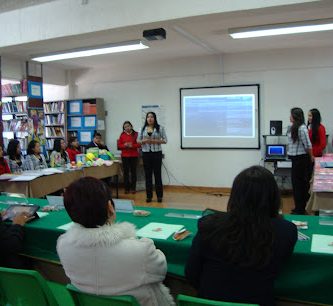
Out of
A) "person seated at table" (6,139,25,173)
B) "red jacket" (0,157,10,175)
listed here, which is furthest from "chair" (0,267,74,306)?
"person seated at table" (6,139,25,173)

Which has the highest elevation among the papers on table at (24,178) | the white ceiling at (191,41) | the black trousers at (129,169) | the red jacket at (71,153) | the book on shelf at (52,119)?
the white ceiling at (191,41)

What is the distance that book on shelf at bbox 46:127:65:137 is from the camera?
8.77m

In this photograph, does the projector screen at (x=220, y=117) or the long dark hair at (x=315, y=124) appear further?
the projector screen at (x=220, y=117)

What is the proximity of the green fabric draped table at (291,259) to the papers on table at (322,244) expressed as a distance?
0.03 metres

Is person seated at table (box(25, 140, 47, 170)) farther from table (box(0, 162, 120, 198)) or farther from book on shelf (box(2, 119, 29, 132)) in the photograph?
book on shelf (box(2, 119, 29, 132))

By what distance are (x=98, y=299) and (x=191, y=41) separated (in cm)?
547

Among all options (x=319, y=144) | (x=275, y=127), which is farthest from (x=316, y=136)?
(x=275, y=127)

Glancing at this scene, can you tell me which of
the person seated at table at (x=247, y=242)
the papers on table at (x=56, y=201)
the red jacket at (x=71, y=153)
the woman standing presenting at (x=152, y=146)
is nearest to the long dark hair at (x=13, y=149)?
the red jacket at (x=71, y=153)

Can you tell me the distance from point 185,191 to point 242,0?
489 cm

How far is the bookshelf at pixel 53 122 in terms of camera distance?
28.6ft

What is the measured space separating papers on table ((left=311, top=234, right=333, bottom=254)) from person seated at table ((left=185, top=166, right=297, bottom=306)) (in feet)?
1.02

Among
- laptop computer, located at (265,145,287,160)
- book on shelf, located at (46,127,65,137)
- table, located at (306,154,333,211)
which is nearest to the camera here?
table, located at (306,154,333,211)

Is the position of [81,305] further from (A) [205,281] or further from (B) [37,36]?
(B) [37,36]

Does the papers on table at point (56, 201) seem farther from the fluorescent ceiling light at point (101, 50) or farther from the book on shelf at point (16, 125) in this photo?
the book on shelf at point (16, 125)
